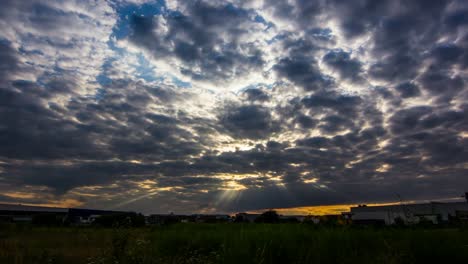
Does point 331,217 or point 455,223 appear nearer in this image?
point 455,223

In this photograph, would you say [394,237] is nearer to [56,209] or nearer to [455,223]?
[455,223]

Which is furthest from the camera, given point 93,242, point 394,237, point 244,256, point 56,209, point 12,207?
point 56,209

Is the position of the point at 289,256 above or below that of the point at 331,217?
below

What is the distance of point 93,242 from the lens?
19.6 m

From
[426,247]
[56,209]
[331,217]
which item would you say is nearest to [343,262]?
[426,247]

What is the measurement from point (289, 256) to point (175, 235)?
18.6 ft

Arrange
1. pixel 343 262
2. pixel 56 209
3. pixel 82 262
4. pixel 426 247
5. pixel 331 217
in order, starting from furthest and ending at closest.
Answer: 1. pixel 56 209
2. pixel 331 217
3. pixel 82 262
4. pixel 426 247
5. pixel 343 262

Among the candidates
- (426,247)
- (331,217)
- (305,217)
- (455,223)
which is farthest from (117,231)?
(455,223)

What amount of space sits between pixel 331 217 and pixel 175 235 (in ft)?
21.6

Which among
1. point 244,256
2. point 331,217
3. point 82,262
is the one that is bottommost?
point 82,262

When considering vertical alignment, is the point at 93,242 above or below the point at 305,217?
below

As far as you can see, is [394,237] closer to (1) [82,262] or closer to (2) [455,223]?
(2) [455,223]

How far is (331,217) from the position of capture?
12.6 m

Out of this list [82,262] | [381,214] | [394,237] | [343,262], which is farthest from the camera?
[381,214]
